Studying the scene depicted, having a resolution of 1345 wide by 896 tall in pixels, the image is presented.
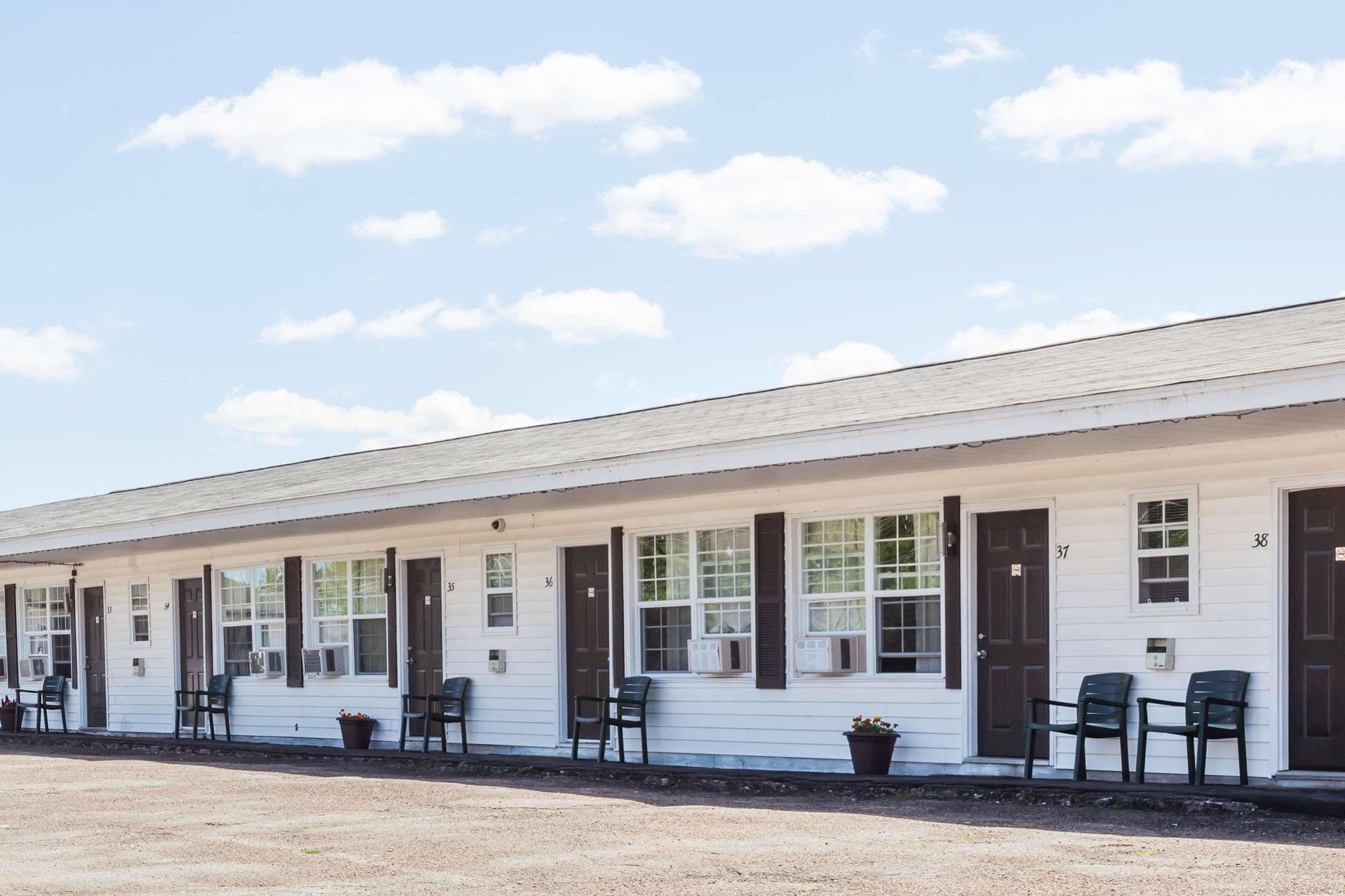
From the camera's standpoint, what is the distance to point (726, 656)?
44.5ft

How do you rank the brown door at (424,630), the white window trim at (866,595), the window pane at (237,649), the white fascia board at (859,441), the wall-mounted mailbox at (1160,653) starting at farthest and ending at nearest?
the window pane at (237,649), the brown door at (424,630), the white window trim at (866,595), the wall-mounted mailbox at (1160,653), the white fascia board at (859,441)

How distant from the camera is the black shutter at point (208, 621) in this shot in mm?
19453

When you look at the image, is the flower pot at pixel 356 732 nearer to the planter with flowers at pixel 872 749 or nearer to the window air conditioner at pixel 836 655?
the window air conditioner at pixel 836 655

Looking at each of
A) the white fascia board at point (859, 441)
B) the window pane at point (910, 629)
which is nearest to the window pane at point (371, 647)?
the white fascia board at point (859, 441)

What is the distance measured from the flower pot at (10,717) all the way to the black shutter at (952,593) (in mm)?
15023

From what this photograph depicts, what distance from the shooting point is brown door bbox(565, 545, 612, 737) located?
14.9 metres

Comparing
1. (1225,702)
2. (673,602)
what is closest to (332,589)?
(673,602)

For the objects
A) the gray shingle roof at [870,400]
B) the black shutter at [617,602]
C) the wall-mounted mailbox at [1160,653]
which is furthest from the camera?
the black shutter at [617,602]

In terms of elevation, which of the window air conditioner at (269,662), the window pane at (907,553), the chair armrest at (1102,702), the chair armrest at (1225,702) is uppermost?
the window pane at (907,553)

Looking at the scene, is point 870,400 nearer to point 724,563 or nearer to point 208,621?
point 724,563

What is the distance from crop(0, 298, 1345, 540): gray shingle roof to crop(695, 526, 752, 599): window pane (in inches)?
37.9

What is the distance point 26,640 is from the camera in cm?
2292

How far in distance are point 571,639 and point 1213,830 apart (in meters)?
7.82

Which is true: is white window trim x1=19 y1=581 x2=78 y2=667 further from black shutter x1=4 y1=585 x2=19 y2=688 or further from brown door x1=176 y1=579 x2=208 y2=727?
brown door x1=176 y1=579 x2=208 y2=727
